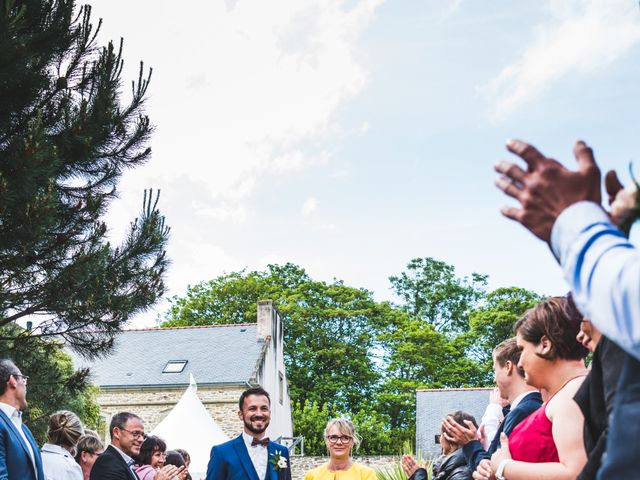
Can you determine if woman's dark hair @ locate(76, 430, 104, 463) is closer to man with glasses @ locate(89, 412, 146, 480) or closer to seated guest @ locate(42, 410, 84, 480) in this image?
man with glasses @ locate(89, 412, 146, 480)

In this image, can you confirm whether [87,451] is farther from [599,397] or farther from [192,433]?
[192,433]

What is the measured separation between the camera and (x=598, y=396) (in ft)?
5.32

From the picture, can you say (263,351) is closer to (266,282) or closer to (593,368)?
(266,282)

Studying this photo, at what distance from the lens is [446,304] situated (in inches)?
1881

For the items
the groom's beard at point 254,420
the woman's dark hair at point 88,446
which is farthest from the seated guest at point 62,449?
the groom's beard at point 254,420

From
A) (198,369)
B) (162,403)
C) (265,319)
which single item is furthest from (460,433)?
(265,319)

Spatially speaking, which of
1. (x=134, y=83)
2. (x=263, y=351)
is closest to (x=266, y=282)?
(x=263, y=351)

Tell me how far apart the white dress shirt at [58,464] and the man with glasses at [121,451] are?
182 millimetres

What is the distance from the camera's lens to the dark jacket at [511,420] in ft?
11.6

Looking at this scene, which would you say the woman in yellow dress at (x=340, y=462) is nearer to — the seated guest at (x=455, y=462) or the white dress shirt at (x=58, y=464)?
the seated guest at (x=455, y=462)

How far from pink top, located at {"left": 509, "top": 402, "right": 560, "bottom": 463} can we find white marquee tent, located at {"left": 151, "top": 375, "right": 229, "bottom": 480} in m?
12.2

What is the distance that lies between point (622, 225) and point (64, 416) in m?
5.47

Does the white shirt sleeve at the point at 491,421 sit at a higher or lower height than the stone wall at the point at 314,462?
lower

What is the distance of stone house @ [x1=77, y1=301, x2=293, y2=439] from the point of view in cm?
2927
